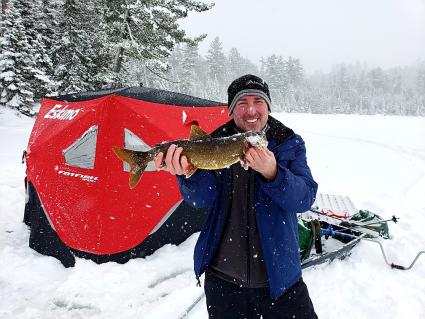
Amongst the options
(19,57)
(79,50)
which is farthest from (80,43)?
(19,57)

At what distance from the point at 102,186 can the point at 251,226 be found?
3.31 meters

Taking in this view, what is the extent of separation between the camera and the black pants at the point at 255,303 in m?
2.55

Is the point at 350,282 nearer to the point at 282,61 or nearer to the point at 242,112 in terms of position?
the point at 242,112

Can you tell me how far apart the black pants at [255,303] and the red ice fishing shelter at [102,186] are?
301 cm

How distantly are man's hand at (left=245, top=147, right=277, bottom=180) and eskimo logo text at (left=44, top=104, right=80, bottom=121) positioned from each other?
14.4ft

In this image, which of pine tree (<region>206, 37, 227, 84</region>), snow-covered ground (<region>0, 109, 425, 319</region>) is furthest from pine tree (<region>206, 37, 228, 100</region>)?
snow-covered ground (<region>0, 109, 425, 319</region>)

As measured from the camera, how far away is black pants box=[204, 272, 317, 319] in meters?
2.55

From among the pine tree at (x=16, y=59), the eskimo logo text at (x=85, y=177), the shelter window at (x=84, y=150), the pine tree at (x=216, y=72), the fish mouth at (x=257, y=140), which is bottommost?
the pine tree at (x=216, y=72)

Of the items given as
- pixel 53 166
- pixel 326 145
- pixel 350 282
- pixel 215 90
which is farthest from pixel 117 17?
pixel 215 90

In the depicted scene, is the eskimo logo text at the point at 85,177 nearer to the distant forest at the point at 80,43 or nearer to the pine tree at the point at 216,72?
the distant forest at the point at 80,43

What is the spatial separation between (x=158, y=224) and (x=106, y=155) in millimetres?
1396

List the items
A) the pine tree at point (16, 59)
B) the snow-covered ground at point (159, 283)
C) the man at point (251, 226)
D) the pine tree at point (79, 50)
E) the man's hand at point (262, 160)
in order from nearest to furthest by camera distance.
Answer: the man's hand at point (262, 160), the man at point (251, 226), the snow-covered ground at point (159, 283), the pine tree at point (16, 59), the pine tree at point (79, 50)

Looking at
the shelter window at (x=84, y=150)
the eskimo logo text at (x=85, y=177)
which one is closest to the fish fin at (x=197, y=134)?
the eskimo logo text at (x=85, y=177)

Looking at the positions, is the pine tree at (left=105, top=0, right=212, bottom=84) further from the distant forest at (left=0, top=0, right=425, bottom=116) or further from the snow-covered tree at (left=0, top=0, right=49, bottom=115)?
the snow-covered tree at (left=0, top=0, right=49, bottom=115)
